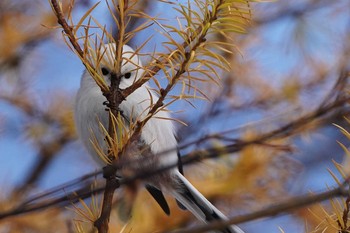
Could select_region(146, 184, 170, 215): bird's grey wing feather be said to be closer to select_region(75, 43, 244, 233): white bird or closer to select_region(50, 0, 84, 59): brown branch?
select_region(75, 43, 244, 233): white bird

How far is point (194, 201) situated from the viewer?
0.77 metres

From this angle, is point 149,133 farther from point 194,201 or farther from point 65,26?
point 65,26

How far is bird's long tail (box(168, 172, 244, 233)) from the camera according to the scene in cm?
73

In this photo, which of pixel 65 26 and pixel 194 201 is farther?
pixel 194 201

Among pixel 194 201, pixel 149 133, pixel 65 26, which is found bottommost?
pixel 194 201

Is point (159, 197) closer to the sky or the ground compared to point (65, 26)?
closer to the ground

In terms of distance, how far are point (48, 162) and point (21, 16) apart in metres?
0.23

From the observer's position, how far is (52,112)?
87cm

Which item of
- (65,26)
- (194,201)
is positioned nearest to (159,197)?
(194,201)

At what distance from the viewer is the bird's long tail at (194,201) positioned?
2.39ft

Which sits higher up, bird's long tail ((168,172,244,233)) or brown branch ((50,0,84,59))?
brown branch ((50,0,84,59))

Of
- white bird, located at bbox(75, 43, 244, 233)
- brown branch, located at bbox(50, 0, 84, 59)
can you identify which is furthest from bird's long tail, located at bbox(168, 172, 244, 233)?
brown branch, located at bbox(50, 0, 84, 59)

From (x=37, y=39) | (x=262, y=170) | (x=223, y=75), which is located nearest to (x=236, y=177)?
(x=262, y=170)

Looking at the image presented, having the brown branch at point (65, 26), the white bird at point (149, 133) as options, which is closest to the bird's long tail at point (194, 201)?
the white bird at point (149, 133)
